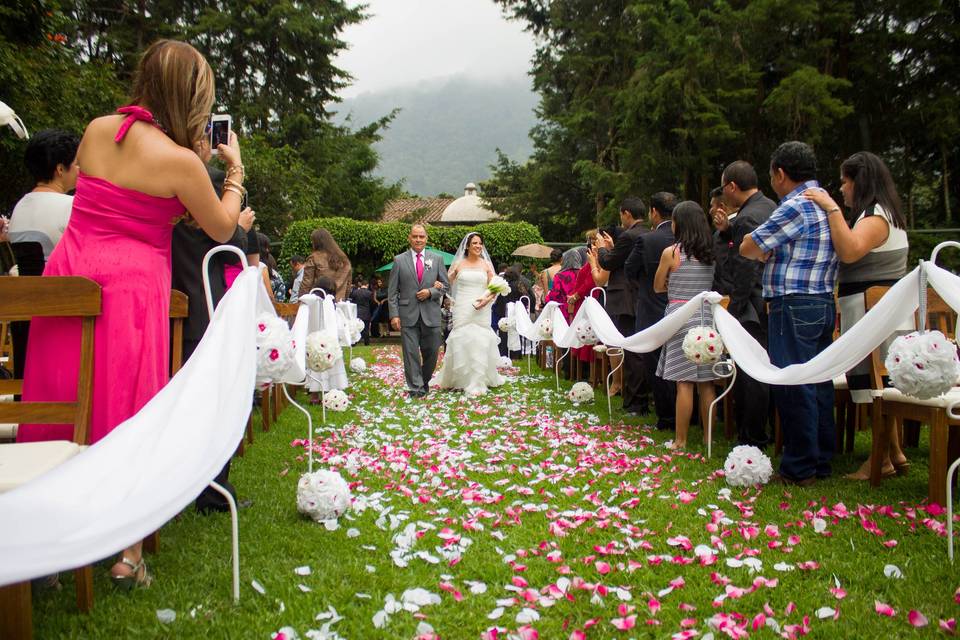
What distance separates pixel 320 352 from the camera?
4594mm

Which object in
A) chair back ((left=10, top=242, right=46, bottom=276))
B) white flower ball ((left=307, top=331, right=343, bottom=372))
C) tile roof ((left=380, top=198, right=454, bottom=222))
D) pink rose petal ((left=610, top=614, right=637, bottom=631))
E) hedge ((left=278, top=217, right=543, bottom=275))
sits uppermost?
tile roof ((left=380, top=198, right=454, bottom=222))

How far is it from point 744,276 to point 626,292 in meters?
2.23

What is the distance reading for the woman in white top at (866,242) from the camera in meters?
4.22

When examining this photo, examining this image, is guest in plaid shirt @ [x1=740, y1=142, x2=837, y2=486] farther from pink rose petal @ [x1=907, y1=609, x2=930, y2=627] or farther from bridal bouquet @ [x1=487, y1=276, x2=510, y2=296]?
bridal bouquet @ [x1=487, y1=276, x2=510, y2=296]

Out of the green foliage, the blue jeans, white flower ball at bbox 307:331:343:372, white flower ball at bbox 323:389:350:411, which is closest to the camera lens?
the blue jeans

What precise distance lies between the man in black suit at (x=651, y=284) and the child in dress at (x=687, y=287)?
0.59 metres

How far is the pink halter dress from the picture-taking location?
109 inches

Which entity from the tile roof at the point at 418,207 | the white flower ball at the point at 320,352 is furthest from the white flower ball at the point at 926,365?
the tile roof at the point at 418,207

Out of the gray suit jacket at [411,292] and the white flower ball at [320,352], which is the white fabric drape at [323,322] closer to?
the gray suit jacket at [411,292]

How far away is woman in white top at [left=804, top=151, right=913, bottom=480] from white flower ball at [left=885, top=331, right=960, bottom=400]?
40.9 inches

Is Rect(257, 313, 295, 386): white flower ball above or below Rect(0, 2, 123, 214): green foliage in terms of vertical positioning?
below

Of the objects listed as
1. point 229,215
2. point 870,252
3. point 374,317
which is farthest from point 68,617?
point 374,317

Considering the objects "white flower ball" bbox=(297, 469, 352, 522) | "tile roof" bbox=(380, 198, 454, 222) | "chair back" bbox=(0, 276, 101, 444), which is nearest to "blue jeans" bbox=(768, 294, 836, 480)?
"white flower ball" bbox=(297, 469, 352, 522)

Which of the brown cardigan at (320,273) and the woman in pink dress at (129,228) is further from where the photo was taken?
the brown cardigan at (320,273)
